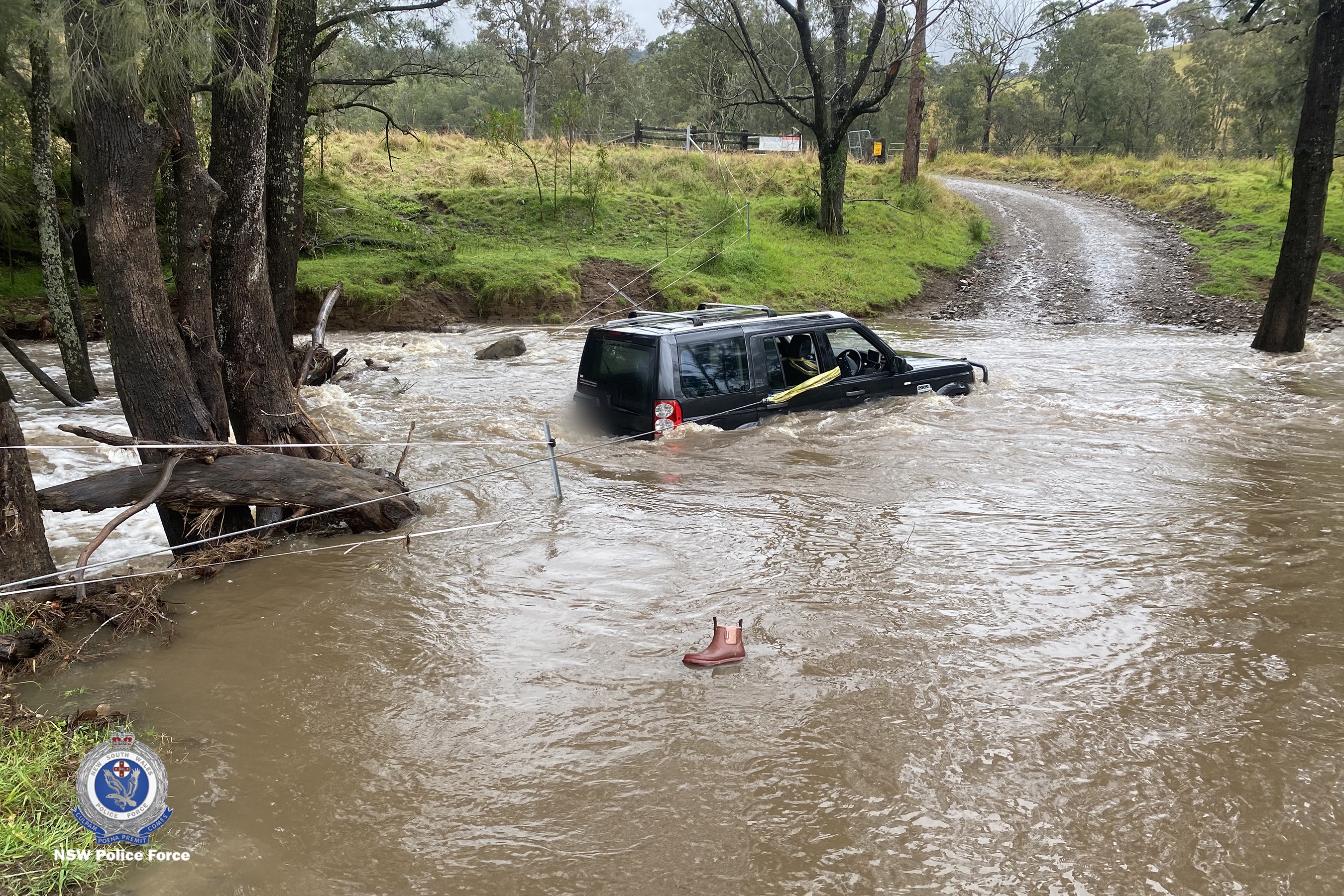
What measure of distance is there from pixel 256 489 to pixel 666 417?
345cm

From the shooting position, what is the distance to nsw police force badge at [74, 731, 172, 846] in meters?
3.33

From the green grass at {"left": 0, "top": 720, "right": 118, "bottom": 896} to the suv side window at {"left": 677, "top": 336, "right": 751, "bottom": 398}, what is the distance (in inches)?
213

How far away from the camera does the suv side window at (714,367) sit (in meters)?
8.41

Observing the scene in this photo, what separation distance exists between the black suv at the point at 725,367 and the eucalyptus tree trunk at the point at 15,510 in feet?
15.3

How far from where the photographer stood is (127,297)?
6.08 m

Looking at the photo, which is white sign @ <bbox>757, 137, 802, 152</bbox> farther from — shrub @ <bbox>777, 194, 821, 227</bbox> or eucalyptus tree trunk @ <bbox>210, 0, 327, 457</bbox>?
eucalyptus tree trunk @ <bbox>210, 0, 327, 457</bbox>

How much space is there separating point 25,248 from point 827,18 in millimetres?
32139

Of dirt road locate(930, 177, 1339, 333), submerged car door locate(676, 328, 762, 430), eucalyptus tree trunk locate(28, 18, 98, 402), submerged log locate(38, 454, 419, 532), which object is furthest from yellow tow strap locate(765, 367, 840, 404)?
dirt road locate(930, 177, 1339, 333)

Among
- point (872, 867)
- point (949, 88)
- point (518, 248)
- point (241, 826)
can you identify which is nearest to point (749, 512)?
point (872, 867)

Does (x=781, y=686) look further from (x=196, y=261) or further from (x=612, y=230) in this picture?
(x=612, y=230)

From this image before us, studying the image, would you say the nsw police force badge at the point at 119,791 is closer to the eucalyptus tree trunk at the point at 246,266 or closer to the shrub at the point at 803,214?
the eucalyptus tree trunk at the point at 246,266

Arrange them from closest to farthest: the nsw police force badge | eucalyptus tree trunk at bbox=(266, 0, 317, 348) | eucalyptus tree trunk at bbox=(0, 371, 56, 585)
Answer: the nsw police force badge, eucalyptus tree trunk at bbox=(0, 371, 56, 585), eucalyptus tree trunk at bbox=(266, 0, 317, 348)

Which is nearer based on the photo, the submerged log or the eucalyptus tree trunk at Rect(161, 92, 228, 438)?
the submerged log

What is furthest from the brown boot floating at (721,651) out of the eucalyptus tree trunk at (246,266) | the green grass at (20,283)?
the green grass at (20,283)
